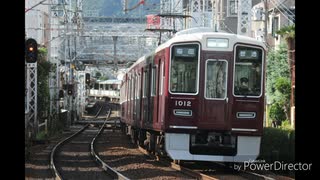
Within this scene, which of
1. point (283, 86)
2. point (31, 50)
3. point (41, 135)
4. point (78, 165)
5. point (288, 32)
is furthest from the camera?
point (288, 32)

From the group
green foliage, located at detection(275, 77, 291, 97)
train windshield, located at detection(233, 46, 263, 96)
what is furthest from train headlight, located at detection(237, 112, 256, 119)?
green foliage, located at detection(275, 77, 291, 97)

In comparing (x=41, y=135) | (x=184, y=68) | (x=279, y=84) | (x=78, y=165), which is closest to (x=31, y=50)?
(x=78, y=165)

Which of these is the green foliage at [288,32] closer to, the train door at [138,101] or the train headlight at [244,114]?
the train door at [138,101]

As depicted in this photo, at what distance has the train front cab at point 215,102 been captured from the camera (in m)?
13.7

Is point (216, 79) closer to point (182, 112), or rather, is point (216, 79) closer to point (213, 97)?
point (213, 97)

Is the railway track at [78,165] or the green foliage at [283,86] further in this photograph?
the green foliage at [283,86]

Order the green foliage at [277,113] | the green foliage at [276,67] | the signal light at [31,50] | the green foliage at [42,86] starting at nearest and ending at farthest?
the signal light at [31,50] → the green foliage at [277,113] → the green foliage at [276,67] → the green foliage at [42,86]

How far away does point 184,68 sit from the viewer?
45.7ft

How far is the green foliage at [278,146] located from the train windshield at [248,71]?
1.88 m

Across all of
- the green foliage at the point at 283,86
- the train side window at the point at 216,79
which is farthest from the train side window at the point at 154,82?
the green foliage at the point at 283,86

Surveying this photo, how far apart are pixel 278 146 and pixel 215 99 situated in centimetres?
335

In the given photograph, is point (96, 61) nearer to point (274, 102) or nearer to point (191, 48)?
point (274, 102)

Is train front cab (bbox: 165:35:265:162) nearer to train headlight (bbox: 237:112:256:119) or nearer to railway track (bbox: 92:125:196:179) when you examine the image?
train headlight (bbox: 237:112:256:119)

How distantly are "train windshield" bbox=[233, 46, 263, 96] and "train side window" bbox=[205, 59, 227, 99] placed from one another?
0.86 ft
